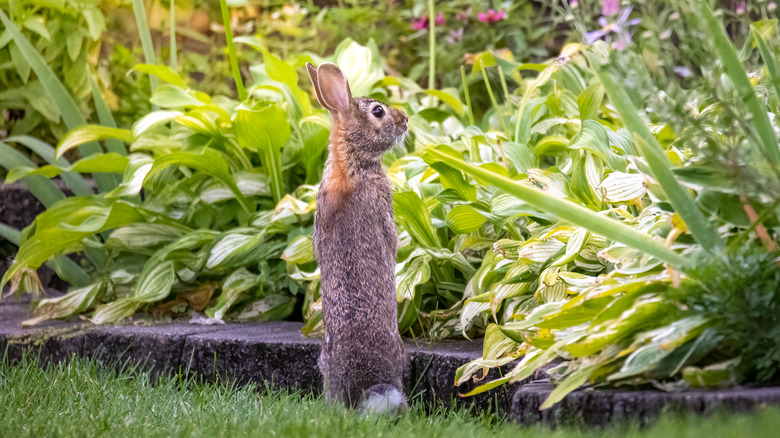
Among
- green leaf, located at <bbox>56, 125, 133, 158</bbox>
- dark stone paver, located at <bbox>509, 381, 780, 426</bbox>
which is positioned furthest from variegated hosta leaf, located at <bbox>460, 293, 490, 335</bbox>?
green leaf, located at <bbox>56, 125, 133, 158</bbox>

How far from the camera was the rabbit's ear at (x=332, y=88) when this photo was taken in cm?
260

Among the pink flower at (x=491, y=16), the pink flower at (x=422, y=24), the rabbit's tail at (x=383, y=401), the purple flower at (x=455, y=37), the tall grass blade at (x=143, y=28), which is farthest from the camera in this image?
the purple flower at (x=455, y=37)

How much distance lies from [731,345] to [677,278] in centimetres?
20

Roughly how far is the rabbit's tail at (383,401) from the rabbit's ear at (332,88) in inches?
37.0

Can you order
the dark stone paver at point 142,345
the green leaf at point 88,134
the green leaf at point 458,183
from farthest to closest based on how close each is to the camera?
the green leaf at point 88,134, the dark stone paver at point 142,345, the green leaf at point 458,183

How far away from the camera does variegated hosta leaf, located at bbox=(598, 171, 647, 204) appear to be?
Answer: 2.59 metres

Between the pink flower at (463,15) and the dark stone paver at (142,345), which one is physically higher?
the pink flower at (463,15)

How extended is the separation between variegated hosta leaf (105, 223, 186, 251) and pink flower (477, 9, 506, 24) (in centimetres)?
309

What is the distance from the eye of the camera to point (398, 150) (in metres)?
4.14

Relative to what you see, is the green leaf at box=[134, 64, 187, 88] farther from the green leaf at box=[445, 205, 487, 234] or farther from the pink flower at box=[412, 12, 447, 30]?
the pink flower at box=[412, 12, 447, 30]

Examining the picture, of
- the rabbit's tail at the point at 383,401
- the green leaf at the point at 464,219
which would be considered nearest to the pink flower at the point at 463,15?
the green leaf at the point at 464,219

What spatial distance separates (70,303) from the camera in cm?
373

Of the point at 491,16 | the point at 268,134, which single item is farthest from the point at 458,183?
the point at 491,16

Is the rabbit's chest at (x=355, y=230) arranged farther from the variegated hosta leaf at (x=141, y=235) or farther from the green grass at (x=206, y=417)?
the variegated hosta leaf at (x=141, y=235)
